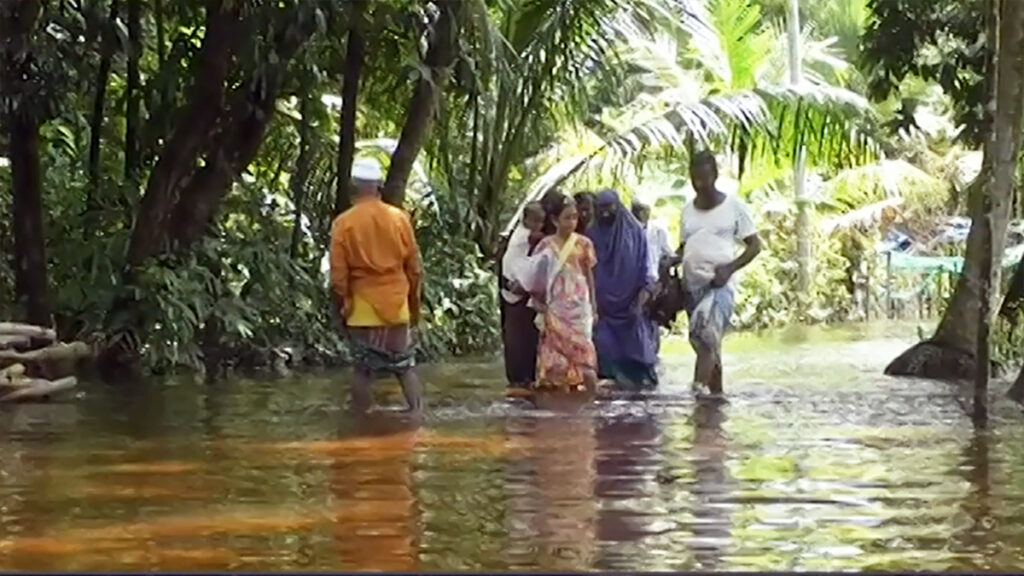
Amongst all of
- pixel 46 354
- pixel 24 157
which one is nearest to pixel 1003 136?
pixel 46 354

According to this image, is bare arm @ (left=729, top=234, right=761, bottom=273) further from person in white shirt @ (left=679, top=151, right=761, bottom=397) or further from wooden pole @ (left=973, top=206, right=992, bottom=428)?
wooden pole @ (left=973, top=206, right=992, bottom=428)

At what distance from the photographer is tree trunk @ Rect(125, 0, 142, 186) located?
16141 mm

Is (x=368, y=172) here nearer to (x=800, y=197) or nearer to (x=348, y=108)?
(x=348, y=108)

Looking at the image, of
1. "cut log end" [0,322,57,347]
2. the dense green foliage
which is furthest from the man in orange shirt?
the dense green foliage

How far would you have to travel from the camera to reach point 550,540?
6.18 metres

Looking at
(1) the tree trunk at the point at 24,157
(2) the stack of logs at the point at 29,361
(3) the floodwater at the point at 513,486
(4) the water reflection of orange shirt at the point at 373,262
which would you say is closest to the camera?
(3) the floodwater at the point at 513,486

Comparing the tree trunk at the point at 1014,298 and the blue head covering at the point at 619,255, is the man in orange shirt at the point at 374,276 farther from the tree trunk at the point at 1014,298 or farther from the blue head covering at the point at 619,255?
the tree trunk at the point at 1014,298

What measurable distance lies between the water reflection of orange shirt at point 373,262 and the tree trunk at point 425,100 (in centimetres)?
558

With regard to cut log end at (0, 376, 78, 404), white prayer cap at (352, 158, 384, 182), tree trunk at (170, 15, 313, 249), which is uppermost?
tree trunk at (170, 15, 313, 249)

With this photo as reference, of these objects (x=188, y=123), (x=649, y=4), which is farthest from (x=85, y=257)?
(x=649, y=4)

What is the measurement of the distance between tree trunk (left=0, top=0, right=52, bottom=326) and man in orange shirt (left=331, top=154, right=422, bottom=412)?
4507 mm

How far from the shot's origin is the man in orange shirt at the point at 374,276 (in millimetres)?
10711

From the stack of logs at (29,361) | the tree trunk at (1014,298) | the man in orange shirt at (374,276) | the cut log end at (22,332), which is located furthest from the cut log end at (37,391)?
the tree trunk at (1014,298)

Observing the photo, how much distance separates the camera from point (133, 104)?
16.7m
